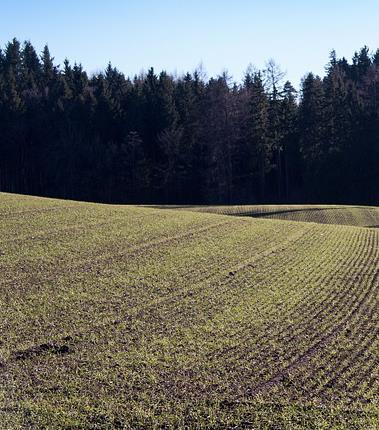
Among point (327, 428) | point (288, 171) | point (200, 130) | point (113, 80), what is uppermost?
point (113, 80)

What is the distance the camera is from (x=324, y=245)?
3712cm

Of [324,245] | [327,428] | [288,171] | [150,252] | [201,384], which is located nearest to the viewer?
[327,428]

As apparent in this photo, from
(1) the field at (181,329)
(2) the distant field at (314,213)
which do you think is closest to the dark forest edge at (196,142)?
(2) the distant field at (314,213)

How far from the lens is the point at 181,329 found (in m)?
20.2

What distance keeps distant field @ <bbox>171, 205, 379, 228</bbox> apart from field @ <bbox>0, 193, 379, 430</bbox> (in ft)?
62.9

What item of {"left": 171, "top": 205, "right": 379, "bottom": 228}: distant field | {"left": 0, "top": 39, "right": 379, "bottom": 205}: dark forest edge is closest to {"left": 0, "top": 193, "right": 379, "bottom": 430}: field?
{"left": 171, "top": 205, "right": 379, "bottom": 228}: distant field

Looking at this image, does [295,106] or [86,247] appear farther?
[295,106]

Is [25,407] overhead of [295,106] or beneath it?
beneath

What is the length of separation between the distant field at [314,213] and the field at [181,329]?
755 inches

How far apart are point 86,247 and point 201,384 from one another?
55.7 feet

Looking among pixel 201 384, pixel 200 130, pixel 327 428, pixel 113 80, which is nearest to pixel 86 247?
pixel 201 384

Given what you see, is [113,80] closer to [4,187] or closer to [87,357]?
[4,187]

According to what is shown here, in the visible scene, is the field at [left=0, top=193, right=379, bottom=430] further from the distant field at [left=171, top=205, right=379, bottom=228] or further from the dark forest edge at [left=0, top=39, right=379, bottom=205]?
the dark forest edge at [left=0, top=39, right=379, bottom=205]

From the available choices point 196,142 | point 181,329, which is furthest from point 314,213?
point 181,329
